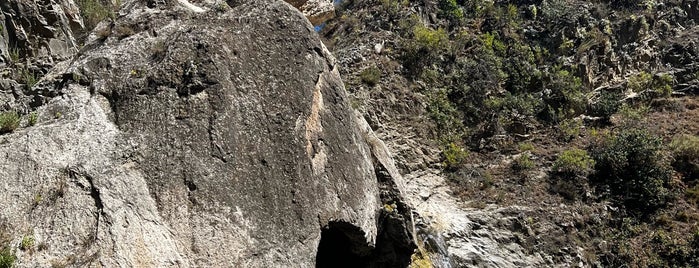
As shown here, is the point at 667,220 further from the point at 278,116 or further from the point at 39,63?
the point at 39,63

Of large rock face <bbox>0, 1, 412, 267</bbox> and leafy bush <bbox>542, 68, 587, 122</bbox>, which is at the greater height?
large rock face <bbox>0, 1, 412, 267</bbox>

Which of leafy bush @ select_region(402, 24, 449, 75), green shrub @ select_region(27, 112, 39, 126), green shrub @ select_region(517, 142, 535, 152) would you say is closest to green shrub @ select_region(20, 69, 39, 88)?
green shrub @ select_region(27, 112, 39, 126)

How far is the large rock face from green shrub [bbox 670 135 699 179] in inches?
412

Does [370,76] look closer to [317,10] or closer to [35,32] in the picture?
[317,10]

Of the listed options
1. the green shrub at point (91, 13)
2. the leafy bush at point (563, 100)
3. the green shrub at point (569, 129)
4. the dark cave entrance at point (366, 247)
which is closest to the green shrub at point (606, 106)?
the leafy bush at point (563, 100)

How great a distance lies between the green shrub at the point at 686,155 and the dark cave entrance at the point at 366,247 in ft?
32.2

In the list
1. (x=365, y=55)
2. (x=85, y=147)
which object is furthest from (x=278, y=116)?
(x=365, y=55)

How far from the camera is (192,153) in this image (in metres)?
8.66

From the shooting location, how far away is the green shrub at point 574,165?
659 inches

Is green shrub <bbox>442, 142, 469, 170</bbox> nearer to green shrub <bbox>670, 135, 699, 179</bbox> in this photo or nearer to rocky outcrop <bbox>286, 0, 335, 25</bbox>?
green shrub <bbox>670, 135, 699, 179</bbox>

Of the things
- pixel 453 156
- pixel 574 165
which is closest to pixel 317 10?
pixel 453 156

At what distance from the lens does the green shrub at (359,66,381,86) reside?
60.7ft

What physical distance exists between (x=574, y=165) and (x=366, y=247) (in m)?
8.74

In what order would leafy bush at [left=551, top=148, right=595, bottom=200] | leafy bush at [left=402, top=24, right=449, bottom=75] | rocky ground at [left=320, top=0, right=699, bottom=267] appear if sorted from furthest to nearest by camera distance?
1. leafy bush at [left=402, top=24, right=449, bottom=75]
2. leafy bush at [left=551, top=148, right=595, bottom=200]
3. rocky ground at [left=320, top=0, right=699, bottom=267]
